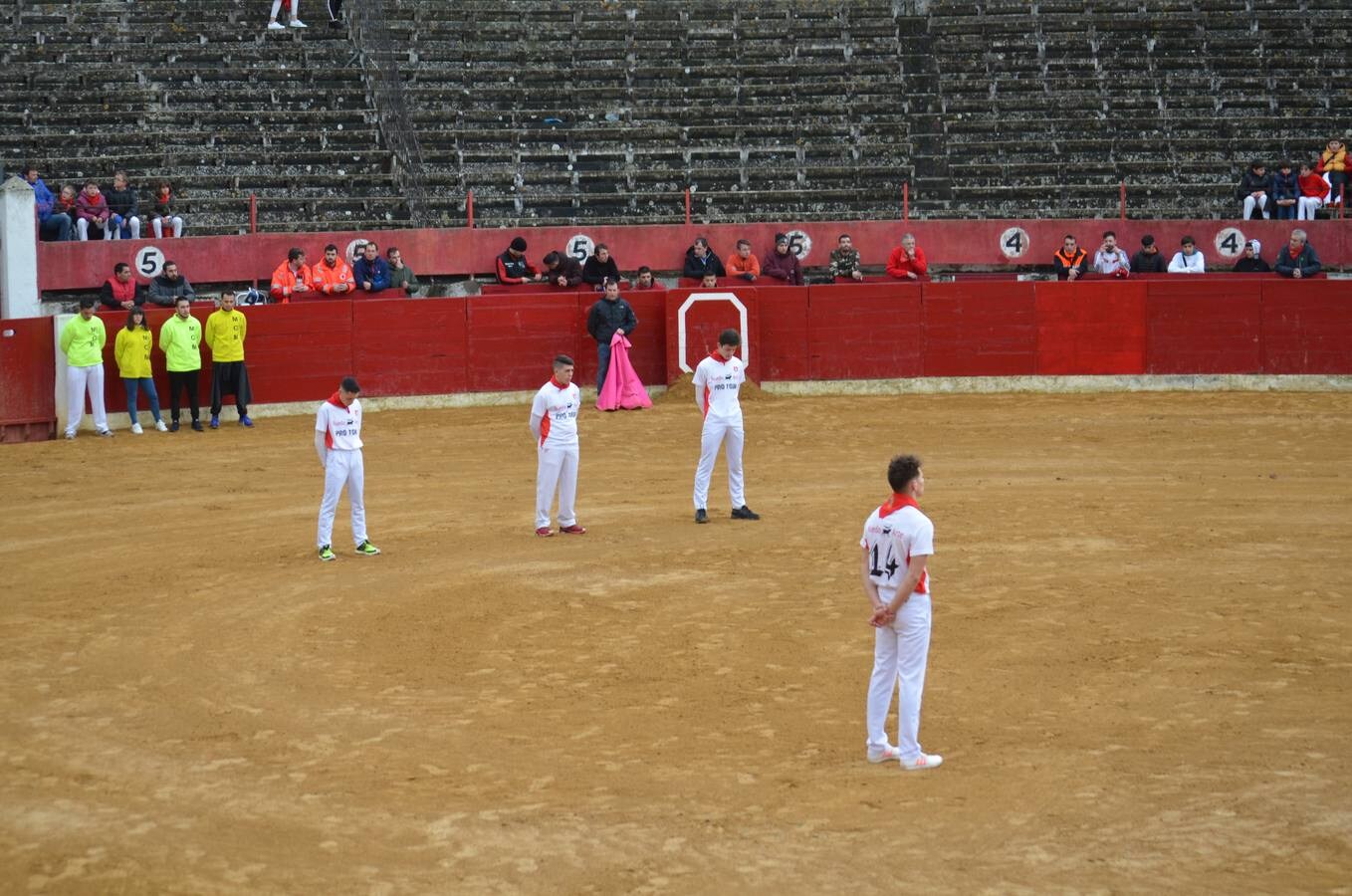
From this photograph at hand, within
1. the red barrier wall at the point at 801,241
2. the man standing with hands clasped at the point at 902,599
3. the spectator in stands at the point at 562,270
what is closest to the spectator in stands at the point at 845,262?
the red barrier wall at the point at 801,241

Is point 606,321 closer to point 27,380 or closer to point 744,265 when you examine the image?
point 744,265

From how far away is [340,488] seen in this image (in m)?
14.8

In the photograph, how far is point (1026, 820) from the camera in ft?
28.8

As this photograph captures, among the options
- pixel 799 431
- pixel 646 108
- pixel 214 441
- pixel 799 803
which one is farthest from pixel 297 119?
pixel 799 803

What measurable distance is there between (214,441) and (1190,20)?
20.0 meters

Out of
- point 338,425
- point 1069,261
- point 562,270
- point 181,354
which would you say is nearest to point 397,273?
point 562,270

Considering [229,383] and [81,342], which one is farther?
[229,383]

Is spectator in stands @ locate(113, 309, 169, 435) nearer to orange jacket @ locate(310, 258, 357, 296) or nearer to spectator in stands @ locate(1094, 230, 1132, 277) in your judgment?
orange jacket @ locate(310, 258, 357, 296)

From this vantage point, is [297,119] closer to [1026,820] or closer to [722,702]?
[722,702]

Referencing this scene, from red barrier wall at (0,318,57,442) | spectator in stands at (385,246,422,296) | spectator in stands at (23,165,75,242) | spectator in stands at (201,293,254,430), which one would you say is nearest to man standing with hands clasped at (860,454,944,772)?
spectator in stands at (201,293,254,430)

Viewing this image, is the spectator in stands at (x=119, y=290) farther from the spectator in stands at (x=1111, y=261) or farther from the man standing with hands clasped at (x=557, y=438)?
the spectator in stands at (x=1111, y=261)

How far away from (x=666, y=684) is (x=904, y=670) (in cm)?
230

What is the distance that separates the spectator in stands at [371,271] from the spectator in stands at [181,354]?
105 inches

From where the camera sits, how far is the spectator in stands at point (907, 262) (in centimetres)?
2556
